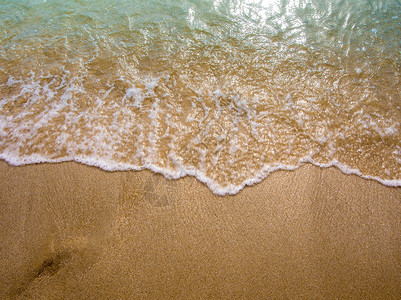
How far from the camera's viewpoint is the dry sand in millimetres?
1963

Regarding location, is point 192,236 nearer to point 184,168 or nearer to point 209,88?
point 184,168

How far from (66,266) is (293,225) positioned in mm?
2254

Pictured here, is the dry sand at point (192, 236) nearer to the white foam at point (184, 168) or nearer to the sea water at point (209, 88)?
the white foam at point (184, 168)

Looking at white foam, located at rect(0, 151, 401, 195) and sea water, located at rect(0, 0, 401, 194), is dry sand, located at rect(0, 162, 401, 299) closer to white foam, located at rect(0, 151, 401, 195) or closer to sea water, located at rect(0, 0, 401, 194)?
white foam, located at rect(0, 151, 401, 195)

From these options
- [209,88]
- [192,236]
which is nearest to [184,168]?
[192,236]

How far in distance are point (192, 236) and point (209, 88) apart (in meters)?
2.24

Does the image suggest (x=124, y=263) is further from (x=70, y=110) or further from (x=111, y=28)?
(x=111, y=28)

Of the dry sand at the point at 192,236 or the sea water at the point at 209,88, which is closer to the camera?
the dry sand at the point at 192,236

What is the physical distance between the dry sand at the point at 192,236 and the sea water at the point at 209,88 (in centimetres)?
25

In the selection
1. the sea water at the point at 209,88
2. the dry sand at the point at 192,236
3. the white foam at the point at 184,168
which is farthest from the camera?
the sea water at the point at 209,88

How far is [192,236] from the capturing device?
2.20 meters

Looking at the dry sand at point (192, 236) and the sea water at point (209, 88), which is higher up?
the sea water at point (209, 88)

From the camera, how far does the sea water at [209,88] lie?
2791mm

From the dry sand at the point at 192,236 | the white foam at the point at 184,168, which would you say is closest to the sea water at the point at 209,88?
the white foam at the point at 184,168
